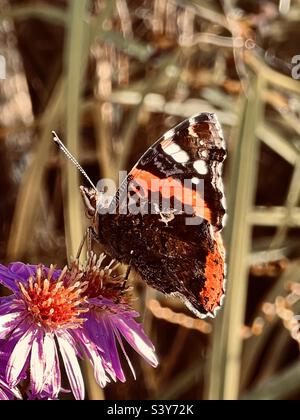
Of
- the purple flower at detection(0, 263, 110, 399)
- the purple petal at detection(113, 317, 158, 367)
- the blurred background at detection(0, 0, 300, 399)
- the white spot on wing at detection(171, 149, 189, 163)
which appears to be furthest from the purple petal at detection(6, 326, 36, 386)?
the blurred background at detection(0, 0, 300, 399)

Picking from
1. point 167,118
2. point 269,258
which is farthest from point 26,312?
point 167,118

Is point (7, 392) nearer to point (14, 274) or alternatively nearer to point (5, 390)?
point (5, 390)

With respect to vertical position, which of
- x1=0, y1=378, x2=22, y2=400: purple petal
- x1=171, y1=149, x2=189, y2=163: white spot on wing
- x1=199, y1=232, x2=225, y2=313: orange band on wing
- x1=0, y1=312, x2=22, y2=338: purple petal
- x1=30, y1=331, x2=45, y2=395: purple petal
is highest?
x1=171, y1=149, x2=189, y2=163: white spot on wing

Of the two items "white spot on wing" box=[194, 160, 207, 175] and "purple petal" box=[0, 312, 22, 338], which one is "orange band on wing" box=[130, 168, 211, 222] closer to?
"white spot on wing" box=[194, 160, 207, 175]

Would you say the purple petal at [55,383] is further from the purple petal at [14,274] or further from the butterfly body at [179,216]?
the butterfly body at [179,216]

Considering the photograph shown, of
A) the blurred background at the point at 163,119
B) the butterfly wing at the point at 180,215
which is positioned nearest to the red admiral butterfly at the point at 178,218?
the butterfly wing at the point at 180,215

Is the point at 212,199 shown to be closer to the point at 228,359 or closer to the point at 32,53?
the point at 228,359
